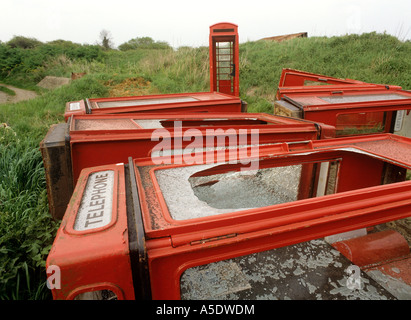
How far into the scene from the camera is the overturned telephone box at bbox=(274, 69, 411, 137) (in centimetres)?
A: 401

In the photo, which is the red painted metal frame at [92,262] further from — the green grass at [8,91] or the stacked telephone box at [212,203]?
the green grass at [8,91]

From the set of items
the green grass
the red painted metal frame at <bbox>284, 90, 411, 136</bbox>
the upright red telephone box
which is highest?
the upright red telephone box

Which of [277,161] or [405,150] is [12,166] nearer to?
[277,161]

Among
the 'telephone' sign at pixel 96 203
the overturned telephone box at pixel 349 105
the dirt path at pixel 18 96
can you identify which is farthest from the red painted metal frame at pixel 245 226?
the dirt path at pixel 18 96

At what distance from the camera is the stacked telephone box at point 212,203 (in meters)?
1.08

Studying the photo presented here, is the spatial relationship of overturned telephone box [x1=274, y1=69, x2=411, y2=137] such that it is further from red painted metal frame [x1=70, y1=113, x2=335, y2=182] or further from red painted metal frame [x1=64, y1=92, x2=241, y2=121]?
red painted metal frame [x1=70, y1=113, x2=335, y2=182]

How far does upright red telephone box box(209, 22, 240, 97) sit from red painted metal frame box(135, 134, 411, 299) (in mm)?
6115

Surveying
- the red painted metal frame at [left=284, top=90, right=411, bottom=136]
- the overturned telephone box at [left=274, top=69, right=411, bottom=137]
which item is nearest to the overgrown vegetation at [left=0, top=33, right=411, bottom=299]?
the overturned telephone box at [left=274, top=69, right=411, bottom=137]

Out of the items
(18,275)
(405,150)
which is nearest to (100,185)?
(18,275)

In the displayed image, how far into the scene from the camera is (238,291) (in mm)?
2002

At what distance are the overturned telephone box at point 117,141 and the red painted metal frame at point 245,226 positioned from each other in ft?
3.00

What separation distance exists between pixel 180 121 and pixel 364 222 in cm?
235

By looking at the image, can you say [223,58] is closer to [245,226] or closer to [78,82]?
[78,82]

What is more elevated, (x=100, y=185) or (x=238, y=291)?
(x=100, y=185)
